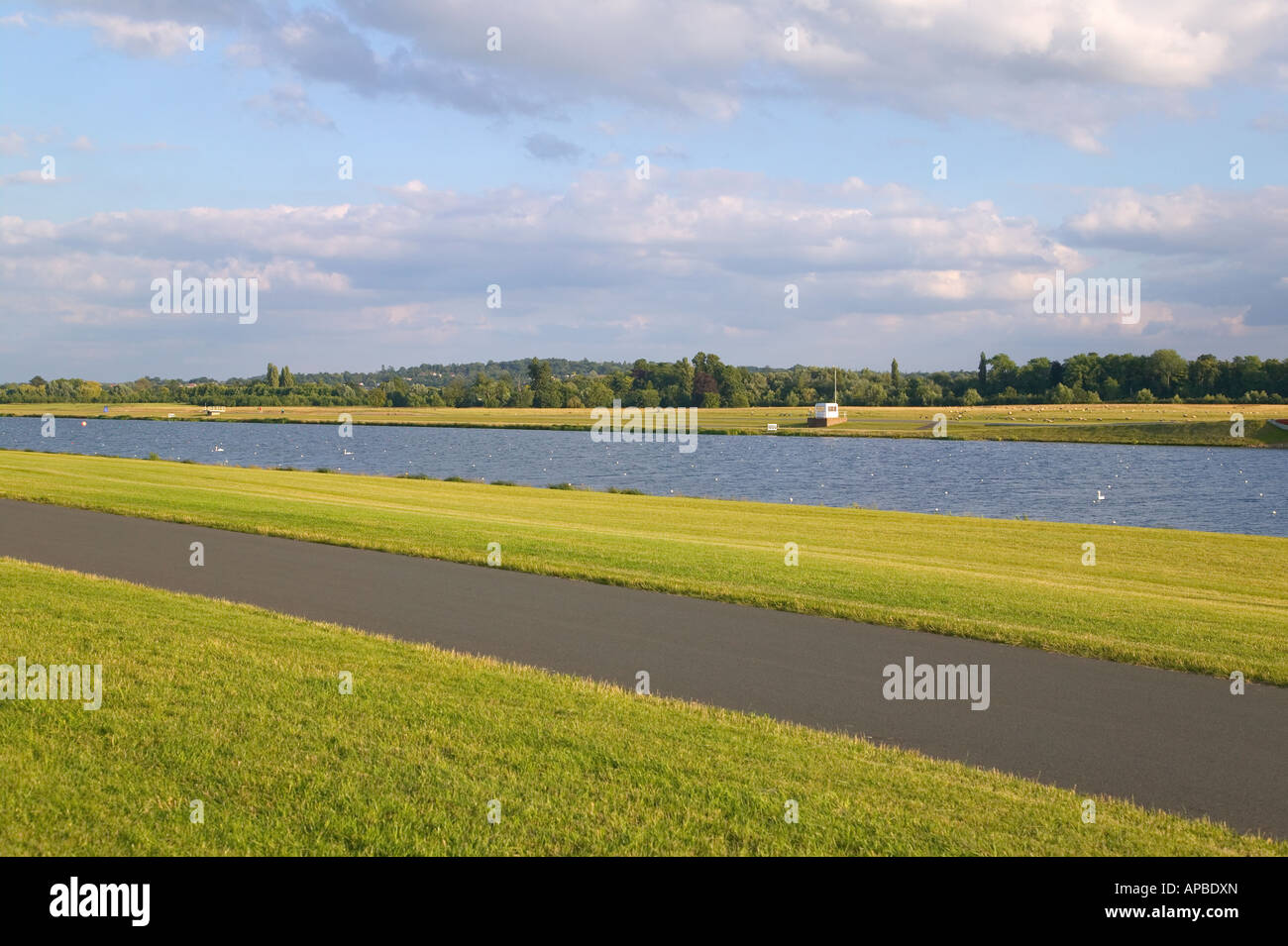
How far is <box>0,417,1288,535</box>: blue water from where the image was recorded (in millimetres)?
40719

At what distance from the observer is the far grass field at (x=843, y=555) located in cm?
1169

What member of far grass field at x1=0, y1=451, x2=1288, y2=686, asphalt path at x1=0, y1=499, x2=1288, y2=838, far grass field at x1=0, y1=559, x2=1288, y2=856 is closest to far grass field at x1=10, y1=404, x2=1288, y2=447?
far grass field at x1=0, y1=451, x2=1288, y2=686

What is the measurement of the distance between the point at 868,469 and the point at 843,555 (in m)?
45.0

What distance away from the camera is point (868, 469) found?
62.0 m

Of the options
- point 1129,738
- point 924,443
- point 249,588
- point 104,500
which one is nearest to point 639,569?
point 249,588

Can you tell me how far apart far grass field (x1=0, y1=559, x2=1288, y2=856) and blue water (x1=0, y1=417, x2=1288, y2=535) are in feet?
102

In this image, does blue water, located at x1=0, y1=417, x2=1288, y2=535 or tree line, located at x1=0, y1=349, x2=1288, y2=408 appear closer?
blue water, located at x1=0, y1=417, x2=1288, y2=535

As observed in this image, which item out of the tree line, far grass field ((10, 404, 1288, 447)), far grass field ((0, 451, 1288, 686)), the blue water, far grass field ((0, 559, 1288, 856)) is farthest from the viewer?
the tree line

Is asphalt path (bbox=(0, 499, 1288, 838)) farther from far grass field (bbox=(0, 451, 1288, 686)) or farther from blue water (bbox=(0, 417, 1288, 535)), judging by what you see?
blue water (bbox=(0, 417, 1288, 535))

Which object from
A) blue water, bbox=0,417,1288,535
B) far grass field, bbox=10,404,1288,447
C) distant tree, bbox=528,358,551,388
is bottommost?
blue water, bbox=0,417,1288,535

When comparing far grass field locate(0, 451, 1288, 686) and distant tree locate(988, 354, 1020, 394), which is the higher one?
distant tree locate(988, 354, 1020, 394)

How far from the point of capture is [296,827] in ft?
17.5
